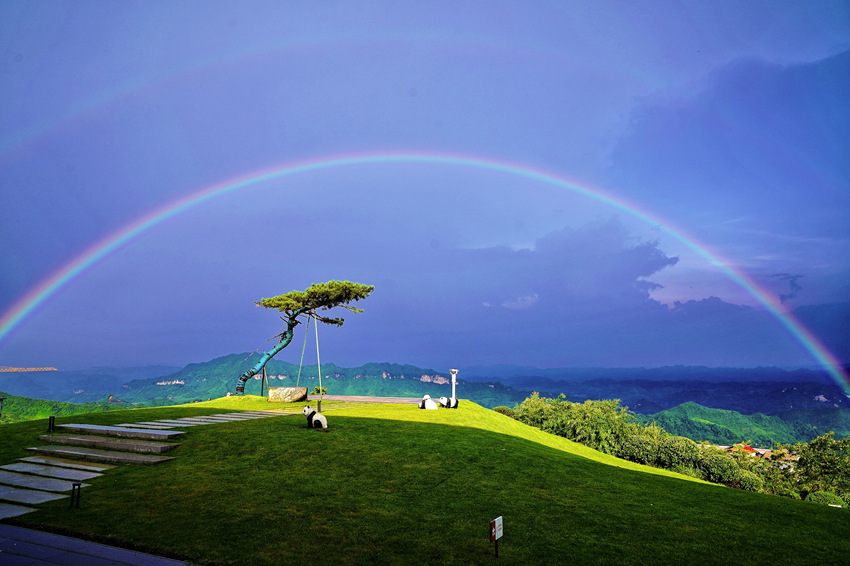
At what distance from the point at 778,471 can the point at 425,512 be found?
52.2 metres

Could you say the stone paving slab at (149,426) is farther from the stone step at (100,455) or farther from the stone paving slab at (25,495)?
the stone paving slab at (25,495)

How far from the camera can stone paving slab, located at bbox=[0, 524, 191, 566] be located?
263 inches

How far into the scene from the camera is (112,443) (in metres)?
13.5

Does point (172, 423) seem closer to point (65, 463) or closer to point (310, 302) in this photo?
point (65, 463)

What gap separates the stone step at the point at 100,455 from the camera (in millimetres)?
12386

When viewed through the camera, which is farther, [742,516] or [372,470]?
[372,470]

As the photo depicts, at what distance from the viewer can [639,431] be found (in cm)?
4247

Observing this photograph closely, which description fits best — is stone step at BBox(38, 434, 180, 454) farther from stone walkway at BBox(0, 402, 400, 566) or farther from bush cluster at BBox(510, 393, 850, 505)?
bush cluster at BBox(510, 393, 850, 505)

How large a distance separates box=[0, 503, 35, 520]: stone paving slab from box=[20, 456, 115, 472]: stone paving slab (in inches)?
110

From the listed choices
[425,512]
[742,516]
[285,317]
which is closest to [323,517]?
[425,512]

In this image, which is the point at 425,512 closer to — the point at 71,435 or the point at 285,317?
the point at 71,435

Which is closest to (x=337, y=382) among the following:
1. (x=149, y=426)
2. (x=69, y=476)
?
(x=149, y=426)

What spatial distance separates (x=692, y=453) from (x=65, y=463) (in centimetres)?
3811

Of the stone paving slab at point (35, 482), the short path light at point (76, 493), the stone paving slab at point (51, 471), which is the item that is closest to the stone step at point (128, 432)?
the stone paving slab at point (51, 471)
